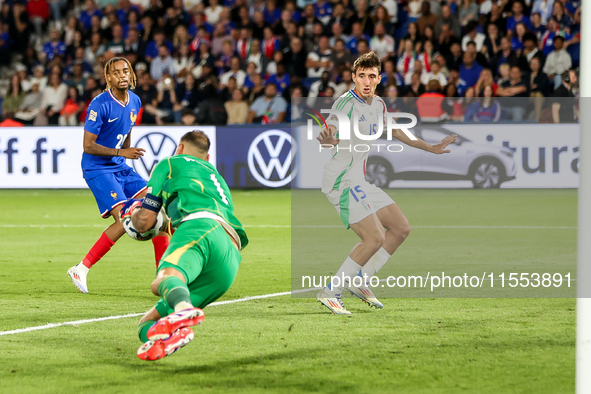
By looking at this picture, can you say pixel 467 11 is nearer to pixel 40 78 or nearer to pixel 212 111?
pixel 212 111

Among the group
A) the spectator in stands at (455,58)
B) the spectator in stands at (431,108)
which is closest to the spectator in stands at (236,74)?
the spectator in stands at (431,108)

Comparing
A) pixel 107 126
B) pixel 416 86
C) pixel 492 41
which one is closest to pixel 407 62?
pixel 416 86

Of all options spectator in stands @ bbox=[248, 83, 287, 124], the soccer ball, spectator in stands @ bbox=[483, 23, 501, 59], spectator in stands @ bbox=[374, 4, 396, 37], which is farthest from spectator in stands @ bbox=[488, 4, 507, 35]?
the soccer ball

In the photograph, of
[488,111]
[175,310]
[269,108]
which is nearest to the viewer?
[175,310]

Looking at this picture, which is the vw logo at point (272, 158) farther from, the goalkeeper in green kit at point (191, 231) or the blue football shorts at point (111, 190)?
the goalkeeper in green kit at point (191, 231)

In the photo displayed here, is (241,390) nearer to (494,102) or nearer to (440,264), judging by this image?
(440,264)

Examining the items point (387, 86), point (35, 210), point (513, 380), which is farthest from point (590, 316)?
point (387, 86)

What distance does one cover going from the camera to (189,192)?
4746 millimetres

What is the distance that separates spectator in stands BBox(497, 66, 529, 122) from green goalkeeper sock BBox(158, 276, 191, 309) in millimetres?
12396

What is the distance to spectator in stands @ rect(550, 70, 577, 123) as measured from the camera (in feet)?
50.4

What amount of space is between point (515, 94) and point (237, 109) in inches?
226

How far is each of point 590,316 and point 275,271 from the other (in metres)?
5.08

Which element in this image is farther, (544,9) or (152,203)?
(544,9)

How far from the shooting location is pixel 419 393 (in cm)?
412
